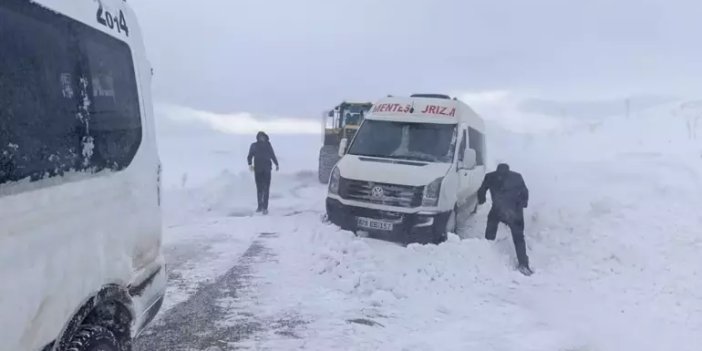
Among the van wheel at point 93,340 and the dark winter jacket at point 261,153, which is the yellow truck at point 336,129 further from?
the van wheel at point 93,340

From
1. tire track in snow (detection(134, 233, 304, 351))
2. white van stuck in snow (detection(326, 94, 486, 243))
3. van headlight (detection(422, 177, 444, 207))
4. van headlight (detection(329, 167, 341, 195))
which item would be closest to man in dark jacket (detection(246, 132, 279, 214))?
white van stuck in snow (detection(326, 94, 486, 243))

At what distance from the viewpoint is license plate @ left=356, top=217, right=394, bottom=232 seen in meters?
8.79

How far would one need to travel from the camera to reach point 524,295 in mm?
6922

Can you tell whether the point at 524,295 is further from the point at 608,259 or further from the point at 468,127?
the point at 468,127

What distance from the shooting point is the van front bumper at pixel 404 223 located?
28.5 feet

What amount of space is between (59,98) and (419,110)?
7.86m

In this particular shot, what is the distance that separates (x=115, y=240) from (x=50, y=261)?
737 millimetres

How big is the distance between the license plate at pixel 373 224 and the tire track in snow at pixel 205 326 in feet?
8.82

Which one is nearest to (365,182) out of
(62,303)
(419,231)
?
(419,231)

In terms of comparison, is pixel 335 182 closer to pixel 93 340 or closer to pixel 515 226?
pixel 515 226

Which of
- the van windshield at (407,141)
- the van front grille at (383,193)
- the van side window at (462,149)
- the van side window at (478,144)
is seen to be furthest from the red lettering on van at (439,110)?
the van front grille at (383,193)

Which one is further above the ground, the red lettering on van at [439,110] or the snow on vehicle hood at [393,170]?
the red lettering on van at [439,110]

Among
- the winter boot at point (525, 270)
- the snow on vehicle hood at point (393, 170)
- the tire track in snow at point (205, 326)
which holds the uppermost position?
the snow on vehicle hood at point (393, 170)

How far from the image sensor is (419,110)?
10.1m
